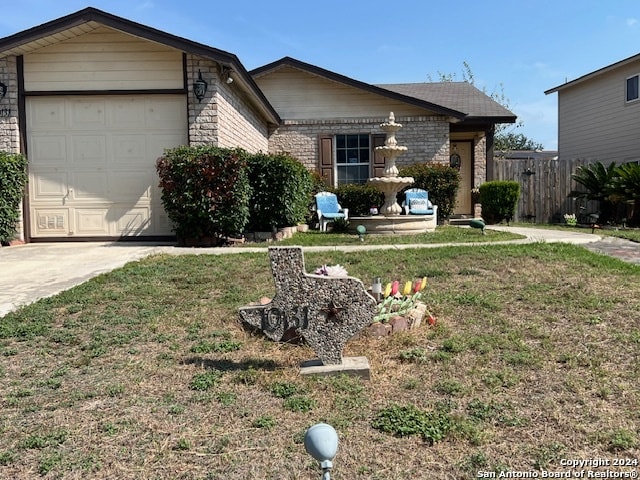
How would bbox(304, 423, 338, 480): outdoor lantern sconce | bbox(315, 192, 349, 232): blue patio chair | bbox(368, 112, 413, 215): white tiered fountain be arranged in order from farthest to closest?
bbox(315, 192, 349, 232): blue patio chair < bbox(368, 112, 413, 215): white tiered fountain < bbox(304, 423, 338, 480): outdoor lantern sconce

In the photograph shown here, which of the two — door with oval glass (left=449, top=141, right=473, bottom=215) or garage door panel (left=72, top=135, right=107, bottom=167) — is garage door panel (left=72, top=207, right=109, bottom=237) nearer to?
garage door panel (left=72, top=135, right=107, bottom=167)

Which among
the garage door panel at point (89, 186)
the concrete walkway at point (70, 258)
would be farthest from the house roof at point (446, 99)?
the garage door panel at point (89, 186)

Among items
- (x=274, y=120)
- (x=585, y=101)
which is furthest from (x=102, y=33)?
→ (x=585, y=101)

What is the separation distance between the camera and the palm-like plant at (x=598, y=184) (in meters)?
14.4

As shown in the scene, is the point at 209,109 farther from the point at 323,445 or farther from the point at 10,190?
the point at 323,445

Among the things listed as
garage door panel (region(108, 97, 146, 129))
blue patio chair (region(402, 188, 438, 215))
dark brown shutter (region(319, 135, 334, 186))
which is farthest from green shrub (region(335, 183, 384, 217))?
garage door panel (region(108, 97, 146, 129))

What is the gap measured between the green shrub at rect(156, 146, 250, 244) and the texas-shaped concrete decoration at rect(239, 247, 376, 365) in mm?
5836

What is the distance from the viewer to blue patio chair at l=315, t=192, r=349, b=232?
12359 mm

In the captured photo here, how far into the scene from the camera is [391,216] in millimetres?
11445

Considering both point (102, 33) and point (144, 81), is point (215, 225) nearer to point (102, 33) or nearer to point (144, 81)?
point (144, 81)

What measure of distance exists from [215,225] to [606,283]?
6.03m

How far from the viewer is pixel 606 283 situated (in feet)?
17.5

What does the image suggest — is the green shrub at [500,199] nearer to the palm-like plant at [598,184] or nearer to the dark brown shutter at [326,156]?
the palm-like plant at [598,184]

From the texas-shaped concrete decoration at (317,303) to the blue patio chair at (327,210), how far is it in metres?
9.02
